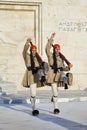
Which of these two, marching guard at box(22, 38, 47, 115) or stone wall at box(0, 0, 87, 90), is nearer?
marching guard at box(22, 38, 47, 115)

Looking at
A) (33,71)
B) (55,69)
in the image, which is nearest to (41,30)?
(55,69)

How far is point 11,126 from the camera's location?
29.7 ft

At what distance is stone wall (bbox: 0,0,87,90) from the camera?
19219 mm

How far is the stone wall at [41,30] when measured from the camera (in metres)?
19.2

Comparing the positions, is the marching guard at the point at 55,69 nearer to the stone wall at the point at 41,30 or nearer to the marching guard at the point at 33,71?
the marching guard at the point at 33,71

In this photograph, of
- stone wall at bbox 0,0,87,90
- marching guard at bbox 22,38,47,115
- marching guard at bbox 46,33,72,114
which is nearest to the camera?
marching guard at bbox 22,38,47,115

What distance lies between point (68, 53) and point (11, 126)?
10.9 m

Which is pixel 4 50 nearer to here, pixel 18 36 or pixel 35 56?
pixel 18 36

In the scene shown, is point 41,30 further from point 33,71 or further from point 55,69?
point 33,71

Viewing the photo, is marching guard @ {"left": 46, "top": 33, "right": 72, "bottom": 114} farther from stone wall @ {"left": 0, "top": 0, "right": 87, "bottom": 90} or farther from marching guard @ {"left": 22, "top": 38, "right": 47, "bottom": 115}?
stone wall @ {"left": 0, "top": 0, "right": 87, "bottom": 90}

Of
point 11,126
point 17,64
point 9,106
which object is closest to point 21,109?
point 9,106

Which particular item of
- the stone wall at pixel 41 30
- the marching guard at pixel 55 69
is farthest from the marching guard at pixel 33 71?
the stone wall at pixel 41 30

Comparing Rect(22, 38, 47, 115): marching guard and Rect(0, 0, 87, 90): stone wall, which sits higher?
Rect(0, 0, 87, 90): stone wall

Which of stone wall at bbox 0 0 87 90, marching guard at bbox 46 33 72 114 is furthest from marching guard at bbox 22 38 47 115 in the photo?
stone wall at bbox 0 0 87 90
